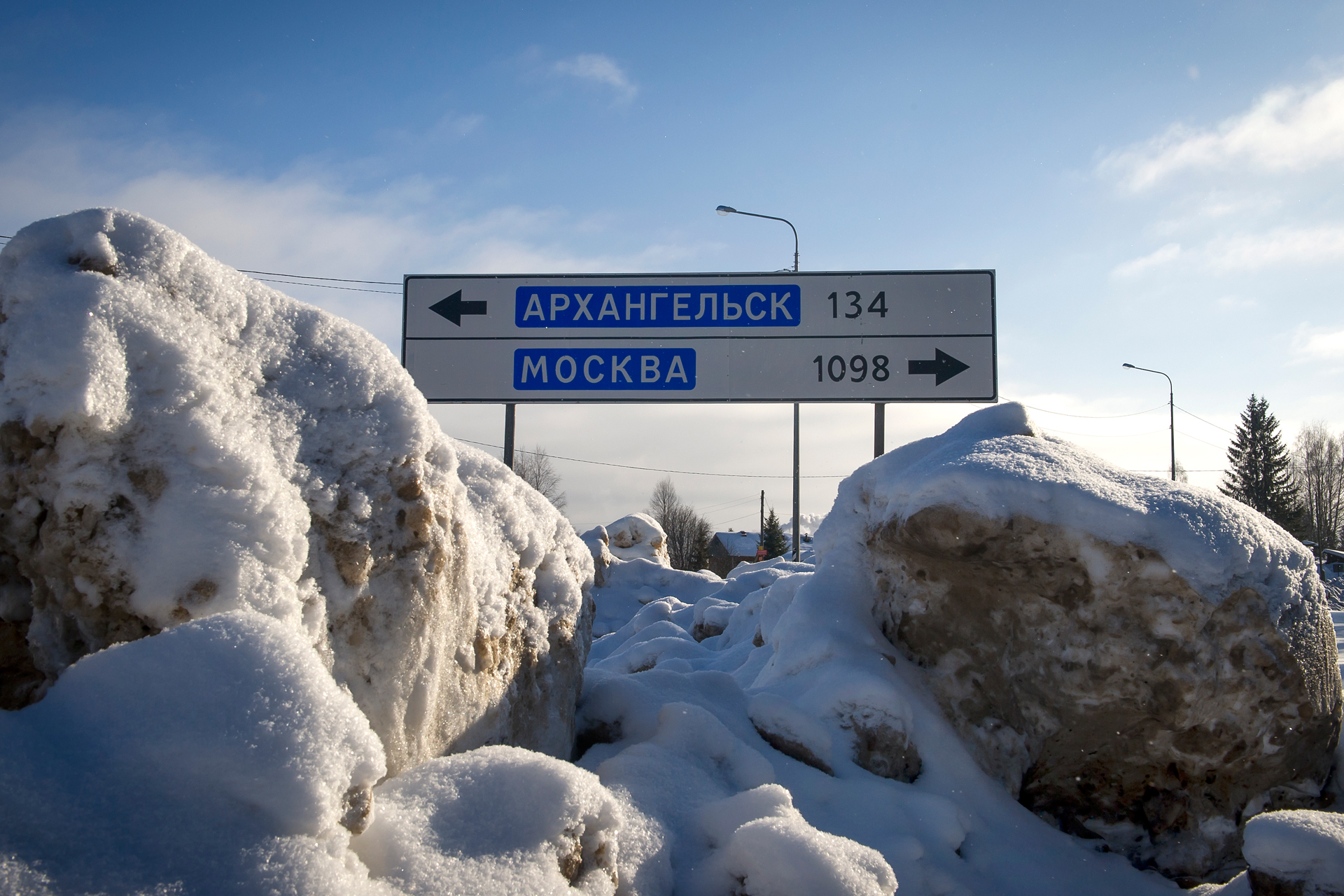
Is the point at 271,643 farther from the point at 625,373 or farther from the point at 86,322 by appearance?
the point at 625,373

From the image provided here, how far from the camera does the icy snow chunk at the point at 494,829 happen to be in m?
1.48

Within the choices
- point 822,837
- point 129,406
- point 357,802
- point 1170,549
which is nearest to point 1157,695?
point 1170,549

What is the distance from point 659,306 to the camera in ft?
21.6

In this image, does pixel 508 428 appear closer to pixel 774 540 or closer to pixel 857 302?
pixel 857 302

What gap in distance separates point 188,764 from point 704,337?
18.6ft

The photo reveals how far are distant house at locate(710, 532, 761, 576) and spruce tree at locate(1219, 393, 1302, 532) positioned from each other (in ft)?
70.1

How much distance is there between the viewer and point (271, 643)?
1386 mm

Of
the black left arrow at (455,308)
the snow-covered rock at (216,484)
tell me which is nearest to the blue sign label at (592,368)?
the black left arrow at (455,308)

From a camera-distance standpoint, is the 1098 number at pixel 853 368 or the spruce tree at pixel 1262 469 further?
the spruce tree at pixel 1262 469

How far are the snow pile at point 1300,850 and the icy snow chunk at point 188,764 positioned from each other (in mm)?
2467

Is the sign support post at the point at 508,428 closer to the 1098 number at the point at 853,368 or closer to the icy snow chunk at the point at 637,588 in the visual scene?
the 1098 number at the point at 853,368

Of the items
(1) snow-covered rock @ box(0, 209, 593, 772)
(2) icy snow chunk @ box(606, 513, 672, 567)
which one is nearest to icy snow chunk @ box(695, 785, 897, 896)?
(1) snow-covered rock @ box(0, 209, 593, 772)

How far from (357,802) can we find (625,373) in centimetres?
532

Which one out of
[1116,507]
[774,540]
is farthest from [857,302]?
[774,540]
